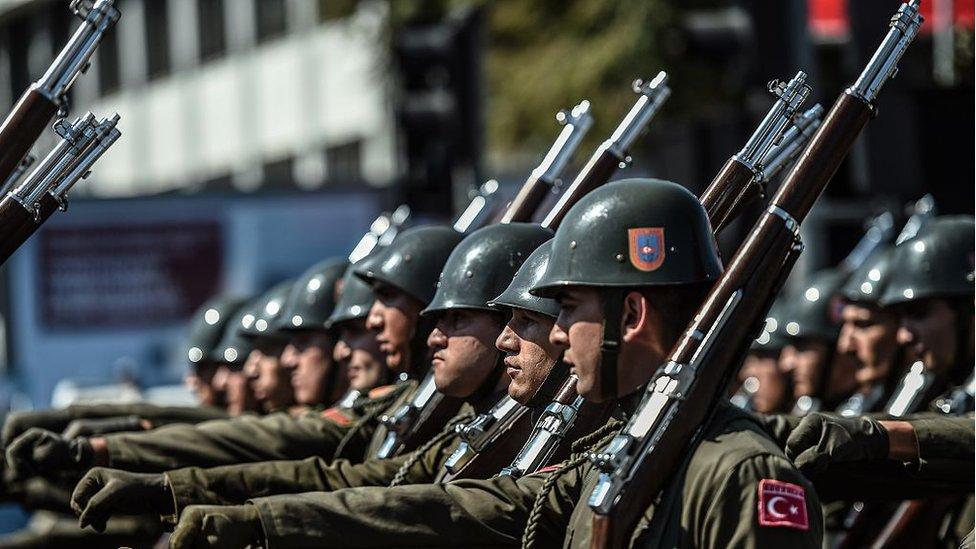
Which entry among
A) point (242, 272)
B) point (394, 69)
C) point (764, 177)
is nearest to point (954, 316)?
point (764, 177)

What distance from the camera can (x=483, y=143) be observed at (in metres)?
15.6

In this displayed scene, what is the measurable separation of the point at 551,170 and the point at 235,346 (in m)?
3.38

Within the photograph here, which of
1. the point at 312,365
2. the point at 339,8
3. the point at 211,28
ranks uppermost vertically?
the point at 211,28

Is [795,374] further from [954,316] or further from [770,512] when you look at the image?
[770,512]

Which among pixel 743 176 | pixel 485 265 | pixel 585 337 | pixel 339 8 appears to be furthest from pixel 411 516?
pixel 339 8

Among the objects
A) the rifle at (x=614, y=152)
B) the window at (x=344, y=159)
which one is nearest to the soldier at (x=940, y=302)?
Result: the rifle at (x=614, y=152)

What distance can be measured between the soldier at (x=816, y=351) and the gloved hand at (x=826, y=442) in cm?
498

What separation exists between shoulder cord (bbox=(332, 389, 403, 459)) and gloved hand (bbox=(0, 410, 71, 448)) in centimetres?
165

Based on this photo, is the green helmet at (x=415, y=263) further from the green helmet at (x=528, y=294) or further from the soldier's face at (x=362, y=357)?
the green helmet at (x=528, y=294)

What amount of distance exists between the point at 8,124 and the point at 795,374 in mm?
5730

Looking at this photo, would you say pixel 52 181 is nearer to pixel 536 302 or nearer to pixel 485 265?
pixel 485 265

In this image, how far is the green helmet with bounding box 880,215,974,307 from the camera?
7.63 meters

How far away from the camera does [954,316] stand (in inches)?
301

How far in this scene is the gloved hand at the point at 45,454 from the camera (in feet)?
22.7
